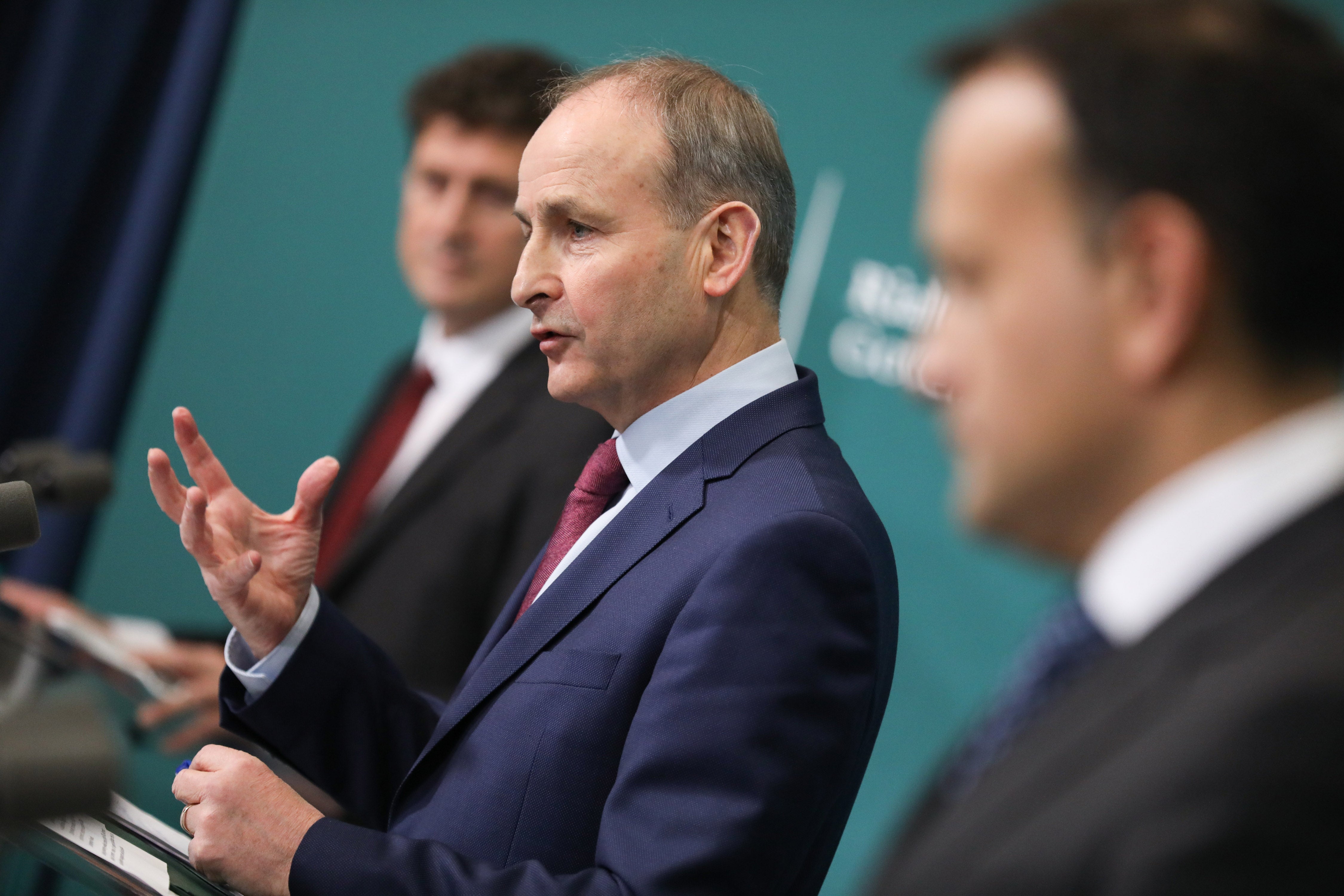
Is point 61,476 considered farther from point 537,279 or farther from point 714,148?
point 714,148

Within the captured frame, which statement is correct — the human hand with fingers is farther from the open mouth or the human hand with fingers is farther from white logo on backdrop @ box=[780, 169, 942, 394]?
white logo on backdrop @ box=[780, 169, 942, 394]

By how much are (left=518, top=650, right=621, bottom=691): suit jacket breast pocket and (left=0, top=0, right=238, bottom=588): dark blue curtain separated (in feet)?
7.72

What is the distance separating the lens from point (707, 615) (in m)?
1.06

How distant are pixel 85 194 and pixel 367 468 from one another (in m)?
1.43

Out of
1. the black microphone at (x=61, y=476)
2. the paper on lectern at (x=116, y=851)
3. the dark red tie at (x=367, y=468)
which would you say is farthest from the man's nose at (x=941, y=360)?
the dark red tie at (x=367, y=468)

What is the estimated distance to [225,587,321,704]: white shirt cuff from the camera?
134 centimetres

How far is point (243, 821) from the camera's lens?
1.10 metres

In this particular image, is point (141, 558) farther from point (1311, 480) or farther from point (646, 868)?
point (1311, 480)

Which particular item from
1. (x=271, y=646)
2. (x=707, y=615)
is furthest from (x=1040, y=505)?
(x=271, y=646)

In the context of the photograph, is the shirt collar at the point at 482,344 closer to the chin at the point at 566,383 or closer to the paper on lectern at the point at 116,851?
the chin at the point at 566,383

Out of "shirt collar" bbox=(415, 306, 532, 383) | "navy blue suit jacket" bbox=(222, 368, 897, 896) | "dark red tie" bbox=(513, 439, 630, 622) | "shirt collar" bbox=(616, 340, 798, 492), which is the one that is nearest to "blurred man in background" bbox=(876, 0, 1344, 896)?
"navy blue suit jacket" bbox=(222, 368, 897, 896)

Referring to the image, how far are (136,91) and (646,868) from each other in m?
2.90

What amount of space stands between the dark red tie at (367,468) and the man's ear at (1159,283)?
185 cm

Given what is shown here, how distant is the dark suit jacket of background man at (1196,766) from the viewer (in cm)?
49
